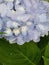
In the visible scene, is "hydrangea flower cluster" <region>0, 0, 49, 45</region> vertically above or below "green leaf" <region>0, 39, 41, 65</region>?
above

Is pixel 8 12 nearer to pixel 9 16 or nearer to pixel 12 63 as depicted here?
pixel 9 16

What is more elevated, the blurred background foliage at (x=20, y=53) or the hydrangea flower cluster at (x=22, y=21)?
the hydrangea flower cluster at (x=22, y=21)

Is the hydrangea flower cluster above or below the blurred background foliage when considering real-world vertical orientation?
above

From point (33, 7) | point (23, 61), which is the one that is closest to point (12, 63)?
point (23, 61)
